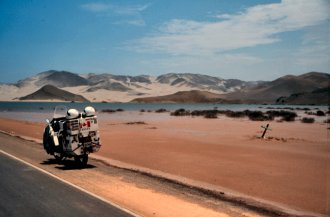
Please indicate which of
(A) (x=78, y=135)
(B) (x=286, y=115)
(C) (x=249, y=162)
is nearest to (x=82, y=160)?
(A) (x=78, y=135)

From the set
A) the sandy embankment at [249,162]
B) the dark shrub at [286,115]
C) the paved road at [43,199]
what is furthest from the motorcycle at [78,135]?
the dark shrub at [286,115]

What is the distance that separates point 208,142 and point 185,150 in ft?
14.6

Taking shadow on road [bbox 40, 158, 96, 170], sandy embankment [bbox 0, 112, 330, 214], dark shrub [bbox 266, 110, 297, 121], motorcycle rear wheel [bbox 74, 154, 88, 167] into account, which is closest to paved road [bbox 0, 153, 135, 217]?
shadow on road [bbox 40, 158, 96, 170]

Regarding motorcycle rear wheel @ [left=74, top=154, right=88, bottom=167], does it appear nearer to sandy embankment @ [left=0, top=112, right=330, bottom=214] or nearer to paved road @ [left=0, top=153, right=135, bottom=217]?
sandy embankment @ [left=0, top=112, right=330, bottom=214]

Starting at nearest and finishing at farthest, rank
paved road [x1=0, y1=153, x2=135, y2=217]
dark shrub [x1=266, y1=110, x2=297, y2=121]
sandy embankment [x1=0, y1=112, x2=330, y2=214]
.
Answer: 1. paved road [x1=0, y1=153, x2=135, y2=217]
2. sandy embankment [x1=0, y1=112, x2=330, y2=214]
3. dark shrub [x1=266, y1=110, x2=297, y2=121]

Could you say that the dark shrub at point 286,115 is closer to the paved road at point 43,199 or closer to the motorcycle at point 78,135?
the motorcycle at point 78,135

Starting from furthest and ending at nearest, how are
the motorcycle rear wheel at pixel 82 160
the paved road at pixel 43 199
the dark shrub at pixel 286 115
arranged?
1. the dark shrub at pixel 286 115
2. the motorcycle rear wheel at pixel 82 160
3. the paved road at pixel 43 199

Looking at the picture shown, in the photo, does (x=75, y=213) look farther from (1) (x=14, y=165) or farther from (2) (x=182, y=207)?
(1) (x=14, y=165)

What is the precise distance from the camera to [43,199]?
9984 mm

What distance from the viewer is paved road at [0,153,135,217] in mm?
8852

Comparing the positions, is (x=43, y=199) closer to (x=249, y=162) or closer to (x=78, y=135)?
(x=78, y=135)

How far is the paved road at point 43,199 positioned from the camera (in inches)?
348

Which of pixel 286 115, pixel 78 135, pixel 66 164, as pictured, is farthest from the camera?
pixel 286 115

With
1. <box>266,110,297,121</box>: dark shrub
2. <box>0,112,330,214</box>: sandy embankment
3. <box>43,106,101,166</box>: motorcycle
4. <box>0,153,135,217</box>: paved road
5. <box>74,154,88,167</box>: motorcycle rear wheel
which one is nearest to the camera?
<box>0,153,135,217</box>: paved road
